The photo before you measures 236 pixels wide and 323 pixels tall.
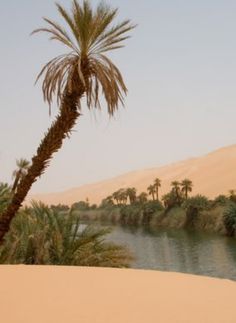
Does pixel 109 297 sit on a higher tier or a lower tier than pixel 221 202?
lower

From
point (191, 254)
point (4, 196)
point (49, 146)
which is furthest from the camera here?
point (191, 254)

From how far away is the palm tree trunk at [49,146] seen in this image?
12.2 meters

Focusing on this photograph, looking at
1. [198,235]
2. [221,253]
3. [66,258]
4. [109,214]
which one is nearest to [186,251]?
[221,253]

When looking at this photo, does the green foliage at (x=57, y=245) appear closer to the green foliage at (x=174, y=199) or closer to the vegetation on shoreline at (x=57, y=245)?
the vegetation on shoreline at (x=57, y=245)

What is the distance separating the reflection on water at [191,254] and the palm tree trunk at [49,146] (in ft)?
49.1

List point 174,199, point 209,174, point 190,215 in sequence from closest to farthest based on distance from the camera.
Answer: point 190,215, point 174,199, point 209,174

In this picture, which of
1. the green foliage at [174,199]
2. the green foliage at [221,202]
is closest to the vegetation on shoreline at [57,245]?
the green foliage at [221,202]

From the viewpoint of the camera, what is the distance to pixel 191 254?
133ft

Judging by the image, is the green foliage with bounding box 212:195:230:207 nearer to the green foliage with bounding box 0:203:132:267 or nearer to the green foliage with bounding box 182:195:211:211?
the green foliage with bounding box 182:195:211:211

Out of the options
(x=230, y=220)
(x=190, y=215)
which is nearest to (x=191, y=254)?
(x=230, y=220)

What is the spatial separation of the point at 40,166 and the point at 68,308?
7821 mm

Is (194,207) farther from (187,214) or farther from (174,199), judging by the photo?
(174,199)

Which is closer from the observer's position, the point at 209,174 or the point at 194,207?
the point at 194,207

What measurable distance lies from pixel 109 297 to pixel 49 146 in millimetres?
7399
